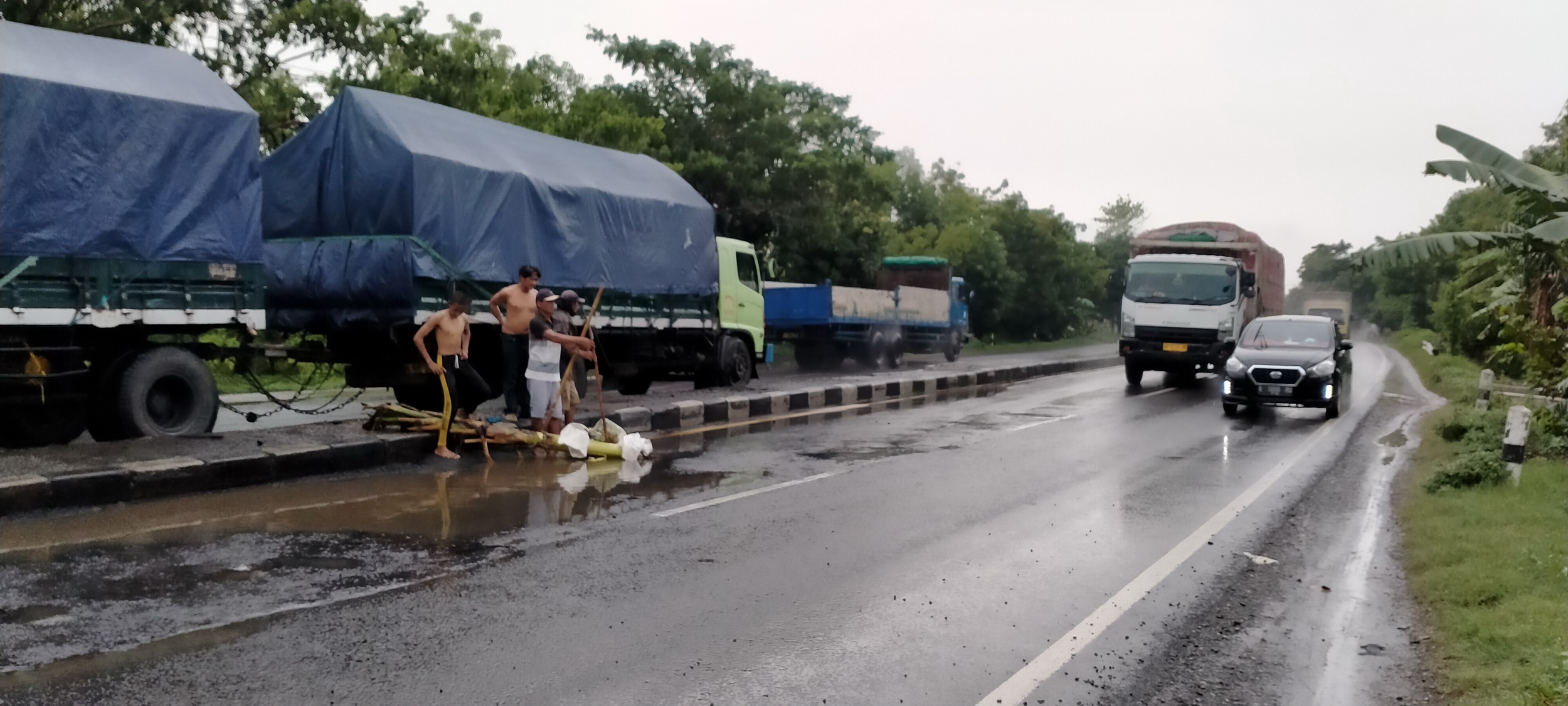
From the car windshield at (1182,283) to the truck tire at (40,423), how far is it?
16.6 m

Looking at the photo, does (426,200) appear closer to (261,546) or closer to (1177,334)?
(261,546)

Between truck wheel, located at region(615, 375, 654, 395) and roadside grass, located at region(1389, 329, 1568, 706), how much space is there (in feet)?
32.6

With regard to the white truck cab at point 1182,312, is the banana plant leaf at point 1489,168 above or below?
above

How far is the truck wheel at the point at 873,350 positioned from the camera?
1042 inches

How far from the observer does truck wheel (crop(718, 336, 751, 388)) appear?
17359 millimetres

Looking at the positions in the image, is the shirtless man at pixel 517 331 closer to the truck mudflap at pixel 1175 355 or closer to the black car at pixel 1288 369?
the black car at pixel 1288 369

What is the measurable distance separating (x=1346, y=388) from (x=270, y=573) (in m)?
17.6

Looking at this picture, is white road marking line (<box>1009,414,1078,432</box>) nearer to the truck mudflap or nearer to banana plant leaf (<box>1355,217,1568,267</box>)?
banana plant leaf (<box>1355,217,1568,267</box>)

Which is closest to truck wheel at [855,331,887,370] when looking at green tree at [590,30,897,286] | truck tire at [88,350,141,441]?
green tree at [590,30,897,286]

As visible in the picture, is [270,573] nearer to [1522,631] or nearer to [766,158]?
[1522,631]

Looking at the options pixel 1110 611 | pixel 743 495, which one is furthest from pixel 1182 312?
pixel 1110 611

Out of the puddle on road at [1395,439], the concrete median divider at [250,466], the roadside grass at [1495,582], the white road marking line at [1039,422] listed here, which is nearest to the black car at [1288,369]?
the puddle on road at [1395,439]

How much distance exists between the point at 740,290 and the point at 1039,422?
17.9ft

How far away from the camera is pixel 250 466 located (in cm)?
888
